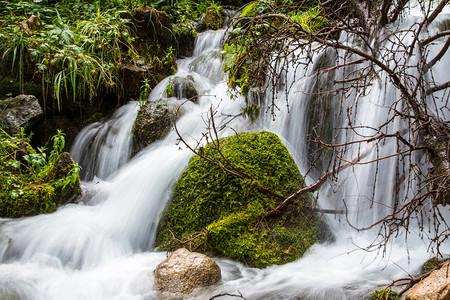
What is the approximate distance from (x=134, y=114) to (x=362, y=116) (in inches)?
139

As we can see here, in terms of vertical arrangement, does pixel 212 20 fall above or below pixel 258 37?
above

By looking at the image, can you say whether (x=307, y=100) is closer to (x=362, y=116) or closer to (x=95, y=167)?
(x=362, y=116)

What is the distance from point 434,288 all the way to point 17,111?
204 inches

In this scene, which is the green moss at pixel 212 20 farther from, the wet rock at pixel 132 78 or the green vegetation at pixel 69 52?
the wet rock at pixel 132 78

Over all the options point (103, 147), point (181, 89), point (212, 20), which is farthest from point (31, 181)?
point (212, 20)

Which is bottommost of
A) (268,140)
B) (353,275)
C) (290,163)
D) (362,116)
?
(353,275)

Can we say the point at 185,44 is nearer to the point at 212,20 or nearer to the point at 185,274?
the point at 212,20

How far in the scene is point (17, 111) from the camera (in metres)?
4.91

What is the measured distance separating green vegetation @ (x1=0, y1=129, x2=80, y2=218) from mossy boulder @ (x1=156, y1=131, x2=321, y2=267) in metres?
1.46

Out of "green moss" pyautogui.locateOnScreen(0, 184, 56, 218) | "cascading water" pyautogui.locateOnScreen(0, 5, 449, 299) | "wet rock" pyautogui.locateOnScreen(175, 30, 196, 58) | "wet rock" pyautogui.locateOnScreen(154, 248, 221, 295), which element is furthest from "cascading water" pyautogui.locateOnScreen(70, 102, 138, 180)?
"wet rock" pyautogui.locateOnScreen(154, 248, 221, 295)

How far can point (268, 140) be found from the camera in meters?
3.59

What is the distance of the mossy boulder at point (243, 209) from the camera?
9.96ft

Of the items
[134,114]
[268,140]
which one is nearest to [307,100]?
[268,140]

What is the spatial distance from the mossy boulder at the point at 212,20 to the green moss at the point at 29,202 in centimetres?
583
